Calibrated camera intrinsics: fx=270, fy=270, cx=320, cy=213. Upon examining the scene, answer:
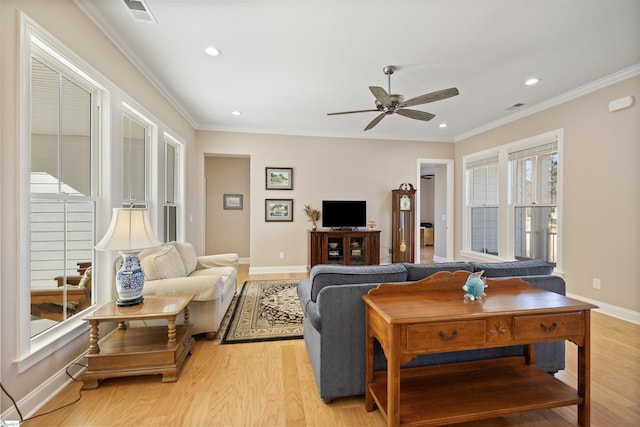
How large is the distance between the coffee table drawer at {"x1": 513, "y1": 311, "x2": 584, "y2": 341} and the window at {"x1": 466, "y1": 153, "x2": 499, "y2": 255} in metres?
3.89

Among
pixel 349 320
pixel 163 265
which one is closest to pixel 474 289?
pixel 349 320

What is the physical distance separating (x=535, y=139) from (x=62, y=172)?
18.5ft

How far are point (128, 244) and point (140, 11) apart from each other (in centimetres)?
178

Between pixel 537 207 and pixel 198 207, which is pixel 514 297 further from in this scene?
pixel 198 207

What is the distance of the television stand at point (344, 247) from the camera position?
496 cm

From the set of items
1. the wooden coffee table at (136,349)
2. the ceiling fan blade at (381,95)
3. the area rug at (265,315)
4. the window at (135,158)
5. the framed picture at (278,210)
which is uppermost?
the ceiling fan blade at (381,95)

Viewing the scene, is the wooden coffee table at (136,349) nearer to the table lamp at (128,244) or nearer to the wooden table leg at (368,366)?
the table lamp at (128,244)

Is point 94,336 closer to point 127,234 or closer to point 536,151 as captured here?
point 127,234

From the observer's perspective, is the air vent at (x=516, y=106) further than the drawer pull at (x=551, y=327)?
Yes

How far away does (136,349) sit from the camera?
1.96m

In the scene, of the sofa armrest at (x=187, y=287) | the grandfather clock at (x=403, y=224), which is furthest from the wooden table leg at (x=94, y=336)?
the grandfather clock at (x=403, y=224)

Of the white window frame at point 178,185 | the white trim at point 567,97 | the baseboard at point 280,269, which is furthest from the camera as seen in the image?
the baseboard at point 280,269

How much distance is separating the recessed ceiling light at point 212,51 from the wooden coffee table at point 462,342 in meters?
2.62

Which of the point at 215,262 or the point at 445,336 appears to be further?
the point at 215,262
